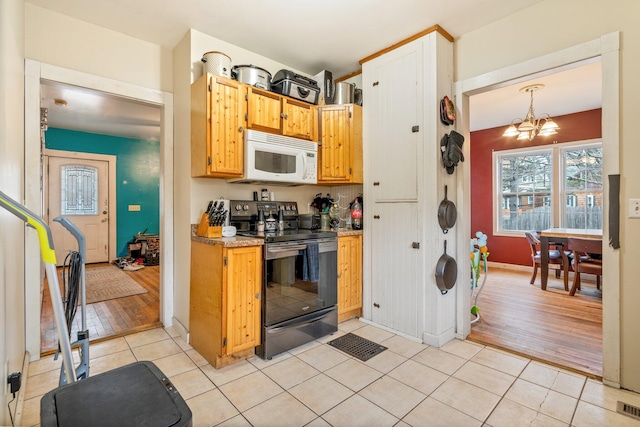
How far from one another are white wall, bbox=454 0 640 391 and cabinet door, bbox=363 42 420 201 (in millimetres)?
844

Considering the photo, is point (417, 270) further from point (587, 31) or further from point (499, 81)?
point (587, 31)

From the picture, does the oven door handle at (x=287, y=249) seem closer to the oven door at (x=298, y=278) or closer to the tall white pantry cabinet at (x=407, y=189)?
the oven door at (x=298, y=278)

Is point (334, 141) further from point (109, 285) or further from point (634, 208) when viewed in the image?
point (109, 285)

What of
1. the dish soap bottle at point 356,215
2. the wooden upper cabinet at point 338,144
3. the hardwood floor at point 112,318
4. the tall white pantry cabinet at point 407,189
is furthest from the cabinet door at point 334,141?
the hardwood floor at point 112,318

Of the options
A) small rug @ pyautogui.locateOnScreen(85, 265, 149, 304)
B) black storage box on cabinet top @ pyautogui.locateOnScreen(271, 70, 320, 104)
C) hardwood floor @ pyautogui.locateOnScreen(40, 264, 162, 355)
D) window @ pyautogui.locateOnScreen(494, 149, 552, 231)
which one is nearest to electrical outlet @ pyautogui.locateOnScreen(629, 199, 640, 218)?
black storage box on cabinet top @ pyautogui.locateOnScreen(271, 70, 320, 104)

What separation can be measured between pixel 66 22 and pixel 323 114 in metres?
2.32

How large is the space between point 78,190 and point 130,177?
945mm

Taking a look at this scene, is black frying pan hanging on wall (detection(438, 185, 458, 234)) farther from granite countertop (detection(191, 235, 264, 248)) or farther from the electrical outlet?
granite countertop (detection(191, 235, 264, 248))

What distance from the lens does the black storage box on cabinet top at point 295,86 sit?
9.68ft

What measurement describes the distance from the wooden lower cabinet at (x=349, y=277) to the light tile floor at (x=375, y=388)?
575 millimetres

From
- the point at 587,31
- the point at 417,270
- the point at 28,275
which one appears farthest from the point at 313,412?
the point at 587,31

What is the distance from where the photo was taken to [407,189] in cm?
283

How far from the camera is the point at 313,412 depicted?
1.82 meters

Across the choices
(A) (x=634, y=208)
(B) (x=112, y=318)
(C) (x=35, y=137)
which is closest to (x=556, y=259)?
(A) (x=634, y=208)
